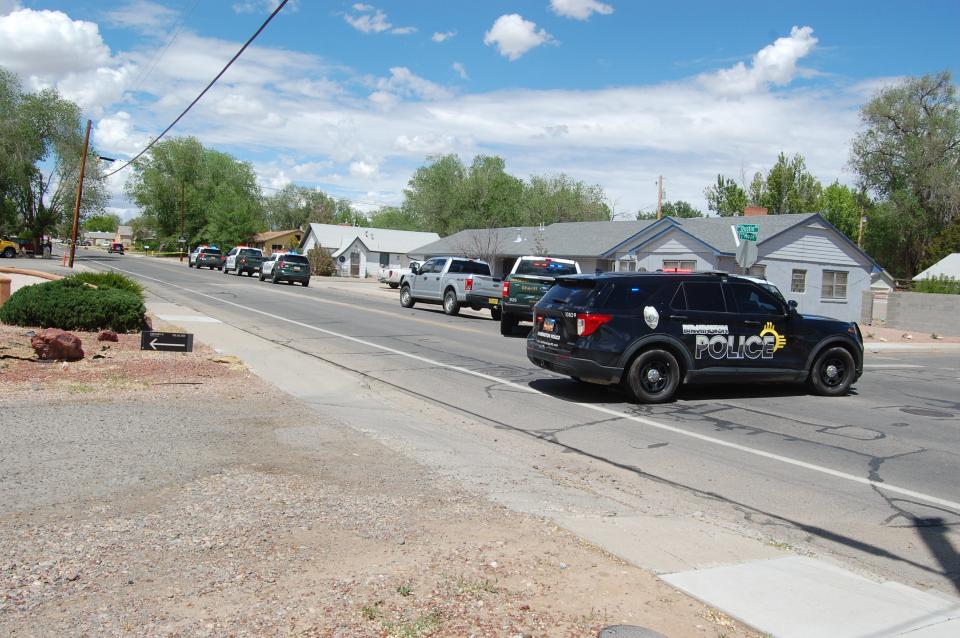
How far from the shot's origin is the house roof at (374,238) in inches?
2697

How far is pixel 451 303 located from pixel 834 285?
20824 mm

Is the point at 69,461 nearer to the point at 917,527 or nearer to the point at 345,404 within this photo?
the point at 345,404

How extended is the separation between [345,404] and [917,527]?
20.9ft

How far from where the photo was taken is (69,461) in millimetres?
6383

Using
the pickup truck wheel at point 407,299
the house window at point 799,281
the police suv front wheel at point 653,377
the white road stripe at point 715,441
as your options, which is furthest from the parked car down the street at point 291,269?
the police suv front wheel at point 653,377

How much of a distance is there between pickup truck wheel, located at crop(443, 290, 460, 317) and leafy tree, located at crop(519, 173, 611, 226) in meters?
47.0

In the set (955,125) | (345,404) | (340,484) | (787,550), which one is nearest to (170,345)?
(345,404)

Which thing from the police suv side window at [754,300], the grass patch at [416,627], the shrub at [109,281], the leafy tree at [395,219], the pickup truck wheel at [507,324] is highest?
the leafy tree at [395,219]

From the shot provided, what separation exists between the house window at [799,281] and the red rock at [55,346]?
31.8 metres

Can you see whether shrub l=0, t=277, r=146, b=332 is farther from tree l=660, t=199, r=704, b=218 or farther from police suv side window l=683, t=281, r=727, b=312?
tree l=660, t=199, r=704, b=218

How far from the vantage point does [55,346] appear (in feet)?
36.1

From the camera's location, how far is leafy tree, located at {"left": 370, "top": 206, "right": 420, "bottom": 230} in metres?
88.0

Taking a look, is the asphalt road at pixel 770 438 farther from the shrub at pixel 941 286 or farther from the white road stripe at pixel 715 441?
the shrub at pixel 941 286

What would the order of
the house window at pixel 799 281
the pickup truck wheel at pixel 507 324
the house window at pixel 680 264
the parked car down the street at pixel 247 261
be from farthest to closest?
1. the parked car down the street at pixel 247 261
2. the house window at pixel 799 281
3. the house window at pixel 680 264
4. the pickup truck wheel at pixel 507 324
